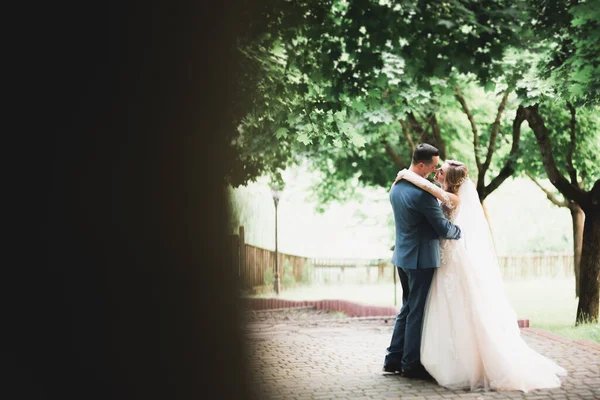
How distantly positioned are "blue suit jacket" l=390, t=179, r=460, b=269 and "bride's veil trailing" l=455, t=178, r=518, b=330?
0.28 meters

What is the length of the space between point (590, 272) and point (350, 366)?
19.3 ft

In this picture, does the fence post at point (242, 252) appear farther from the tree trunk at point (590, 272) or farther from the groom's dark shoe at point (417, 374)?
the groom's dark shoe at point (417, 374)

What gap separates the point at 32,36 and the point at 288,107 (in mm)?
4078

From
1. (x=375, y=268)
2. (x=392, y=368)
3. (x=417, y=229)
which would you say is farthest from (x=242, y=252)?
(x=417, y=229)

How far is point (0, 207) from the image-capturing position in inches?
195

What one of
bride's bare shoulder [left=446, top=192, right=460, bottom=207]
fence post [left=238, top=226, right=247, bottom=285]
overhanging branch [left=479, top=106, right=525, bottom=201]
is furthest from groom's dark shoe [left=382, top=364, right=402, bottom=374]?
fence post [left=238, top=226, right=247, bottom=285]

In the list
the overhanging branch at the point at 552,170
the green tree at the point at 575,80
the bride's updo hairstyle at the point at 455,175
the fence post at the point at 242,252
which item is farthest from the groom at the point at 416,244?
the fence post at the point at 242,252

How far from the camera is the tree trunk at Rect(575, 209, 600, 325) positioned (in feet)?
39.7

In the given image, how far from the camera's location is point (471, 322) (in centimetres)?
703

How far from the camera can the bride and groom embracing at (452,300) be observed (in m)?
6.86

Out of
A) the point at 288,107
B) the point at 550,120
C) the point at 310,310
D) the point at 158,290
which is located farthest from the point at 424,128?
the point at 158,290

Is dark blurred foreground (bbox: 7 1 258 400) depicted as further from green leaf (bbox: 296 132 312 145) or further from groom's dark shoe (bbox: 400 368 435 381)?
green leaf (bbox: 296 132 312 145)

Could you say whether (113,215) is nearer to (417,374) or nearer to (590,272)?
(417,374)

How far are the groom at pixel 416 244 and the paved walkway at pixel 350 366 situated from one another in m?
0.34
